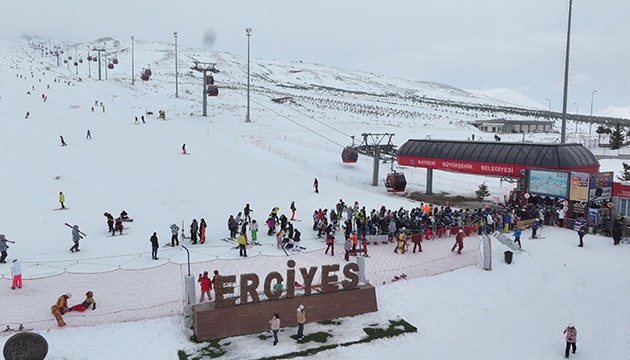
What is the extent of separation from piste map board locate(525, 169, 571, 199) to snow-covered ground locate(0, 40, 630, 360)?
142 inches

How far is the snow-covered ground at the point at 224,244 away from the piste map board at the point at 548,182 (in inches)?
142

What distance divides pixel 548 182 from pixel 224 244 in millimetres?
17964

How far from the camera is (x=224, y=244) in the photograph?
77.3ft

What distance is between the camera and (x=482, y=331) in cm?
1717

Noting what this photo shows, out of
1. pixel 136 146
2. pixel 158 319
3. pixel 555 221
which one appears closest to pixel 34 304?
pixel 158 319

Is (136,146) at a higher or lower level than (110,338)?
higher

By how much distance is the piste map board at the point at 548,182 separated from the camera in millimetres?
27812

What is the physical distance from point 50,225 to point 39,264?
5201 millimetres

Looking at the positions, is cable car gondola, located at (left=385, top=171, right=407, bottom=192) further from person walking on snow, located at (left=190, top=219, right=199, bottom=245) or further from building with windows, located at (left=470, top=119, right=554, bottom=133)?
building with windows, located at (left=470, top=119, right=554, bottom=133)

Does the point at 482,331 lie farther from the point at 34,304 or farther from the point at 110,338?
the point at 34,304

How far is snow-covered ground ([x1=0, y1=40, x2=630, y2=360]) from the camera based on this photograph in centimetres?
1593

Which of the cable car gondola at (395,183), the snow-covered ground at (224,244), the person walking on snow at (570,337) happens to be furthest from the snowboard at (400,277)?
the cable car gondola at (395,183)

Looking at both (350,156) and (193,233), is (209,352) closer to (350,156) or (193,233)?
(193,233)

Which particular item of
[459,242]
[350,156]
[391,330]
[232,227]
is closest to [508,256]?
[459,242]
